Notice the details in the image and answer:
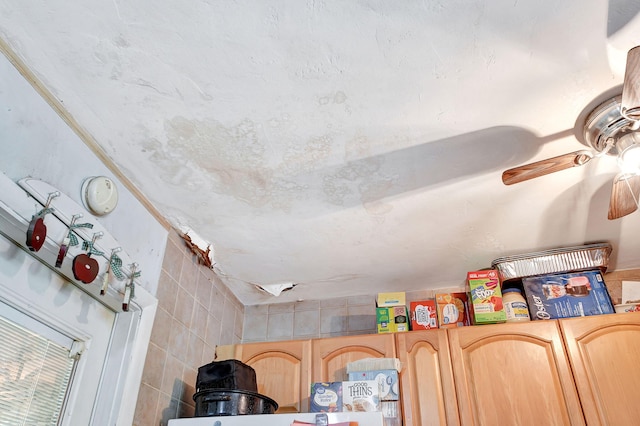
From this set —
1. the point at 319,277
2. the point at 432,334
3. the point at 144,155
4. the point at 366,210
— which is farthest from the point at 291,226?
the point at 432,334

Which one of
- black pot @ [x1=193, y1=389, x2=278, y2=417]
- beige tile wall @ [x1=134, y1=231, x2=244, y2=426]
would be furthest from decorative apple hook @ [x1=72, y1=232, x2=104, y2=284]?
black pot @ [x1=193, y1=389, x2=278, y2=417]

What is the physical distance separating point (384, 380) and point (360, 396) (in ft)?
0.47

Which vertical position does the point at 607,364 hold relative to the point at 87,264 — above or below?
below

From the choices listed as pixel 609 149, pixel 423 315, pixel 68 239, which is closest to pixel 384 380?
pixel 423 315

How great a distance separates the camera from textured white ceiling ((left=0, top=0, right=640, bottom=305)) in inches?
50.7

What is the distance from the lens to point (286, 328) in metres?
2.76

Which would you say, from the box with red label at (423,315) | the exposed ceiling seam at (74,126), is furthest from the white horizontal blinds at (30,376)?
the box with red label at (423,315)

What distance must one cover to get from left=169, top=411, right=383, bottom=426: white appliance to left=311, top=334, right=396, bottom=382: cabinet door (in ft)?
1.77

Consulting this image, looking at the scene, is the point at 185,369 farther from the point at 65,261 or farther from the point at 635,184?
the point at 635,184

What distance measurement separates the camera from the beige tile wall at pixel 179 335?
186cm

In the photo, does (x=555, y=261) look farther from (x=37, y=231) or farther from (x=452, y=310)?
(x=37, y=231)

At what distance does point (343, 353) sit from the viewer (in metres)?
2.31

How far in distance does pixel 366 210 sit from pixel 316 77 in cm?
73

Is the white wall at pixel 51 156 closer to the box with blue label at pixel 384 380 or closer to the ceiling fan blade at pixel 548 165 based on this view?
the box with blue label at pixel 384 380
